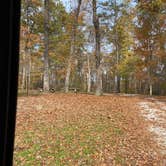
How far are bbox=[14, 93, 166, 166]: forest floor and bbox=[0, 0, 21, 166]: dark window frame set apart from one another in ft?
8.12

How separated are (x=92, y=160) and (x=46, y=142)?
0.81 metres

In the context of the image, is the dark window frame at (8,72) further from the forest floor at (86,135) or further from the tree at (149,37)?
the tree at (149,37)

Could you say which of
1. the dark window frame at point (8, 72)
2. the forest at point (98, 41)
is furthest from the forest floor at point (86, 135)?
the forest at point (98, 41)

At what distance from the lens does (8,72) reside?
105cm

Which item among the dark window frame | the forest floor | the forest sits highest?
the forest

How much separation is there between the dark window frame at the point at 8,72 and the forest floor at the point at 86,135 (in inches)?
97.4

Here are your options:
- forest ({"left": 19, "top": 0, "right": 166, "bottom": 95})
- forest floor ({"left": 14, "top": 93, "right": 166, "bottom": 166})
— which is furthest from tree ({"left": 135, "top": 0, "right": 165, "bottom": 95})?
forest floor ({"left": 14, "top": 93, "right": 166, "bottom": 166})

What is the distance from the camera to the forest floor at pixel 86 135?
3795mm

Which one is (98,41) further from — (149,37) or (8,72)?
(8,72)

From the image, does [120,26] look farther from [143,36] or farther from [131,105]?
[131,105]

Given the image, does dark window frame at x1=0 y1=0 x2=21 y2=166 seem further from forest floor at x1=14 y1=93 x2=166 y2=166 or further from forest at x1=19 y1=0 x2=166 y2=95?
forest at x1=19 y1=0 x2=166 y2=95

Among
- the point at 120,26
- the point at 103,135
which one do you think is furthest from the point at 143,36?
the point at 103,135

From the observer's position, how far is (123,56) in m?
14.7

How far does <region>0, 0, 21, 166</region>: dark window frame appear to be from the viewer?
1.02m
